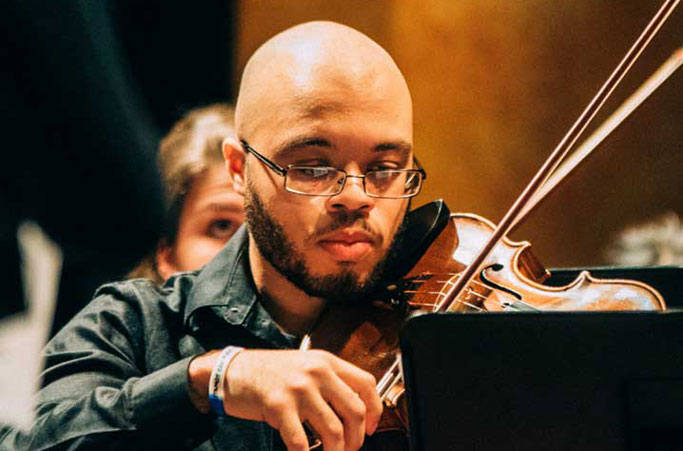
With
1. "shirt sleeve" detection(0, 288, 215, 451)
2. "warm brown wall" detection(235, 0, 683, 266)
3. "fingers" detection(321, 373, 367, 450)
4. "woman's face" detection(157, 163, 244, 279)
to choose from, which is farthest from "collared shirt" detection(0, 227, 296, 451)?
"warm brown wall" detection(235, 0, 683, 266)

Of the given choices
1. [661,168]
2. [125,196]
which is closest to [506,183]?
[661,168]

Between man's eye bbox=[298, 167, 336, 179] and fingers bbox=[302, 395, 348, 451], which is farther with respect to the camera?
man's eye bbox=[298, 167, 336, 179]

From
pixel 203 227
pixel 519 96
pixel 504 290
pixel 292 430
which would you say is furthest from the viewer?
pixel 519 96

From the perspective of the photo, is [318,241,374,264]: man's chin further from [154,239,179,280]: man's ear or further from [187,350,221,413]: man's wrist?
[154,239,179,280]: man's ear

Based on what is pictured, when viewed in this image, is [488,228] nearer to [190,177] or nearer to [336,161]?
[336,161]

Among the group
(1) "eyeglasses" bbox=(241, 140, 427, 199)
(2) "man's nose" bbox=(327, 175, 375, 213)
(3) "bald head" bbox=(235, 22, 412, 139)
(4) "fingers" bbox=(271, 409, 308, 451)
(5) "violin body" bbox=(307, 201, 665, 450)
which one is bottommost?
(4) "fingers" bbox=(271, 409, 308, 451)

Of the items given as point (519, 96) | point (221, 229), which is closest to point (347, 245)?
point (221, 229)

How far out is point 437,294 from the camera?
45.6 inches

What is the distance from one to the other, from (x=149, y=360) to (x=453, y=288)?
0.49m

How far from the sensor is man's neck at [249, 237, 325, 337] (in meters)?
1.23

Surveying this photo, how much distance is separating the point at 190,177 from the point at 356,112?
90 cm

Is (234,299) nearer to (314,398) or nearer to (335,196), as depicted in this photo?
(335,196)

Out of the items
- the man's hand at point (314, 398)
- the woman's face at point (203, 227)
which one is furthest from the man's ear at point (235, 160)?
the woman's face at point (203, 227)

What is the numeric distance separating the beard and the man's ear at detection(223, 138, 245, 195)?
8cm
